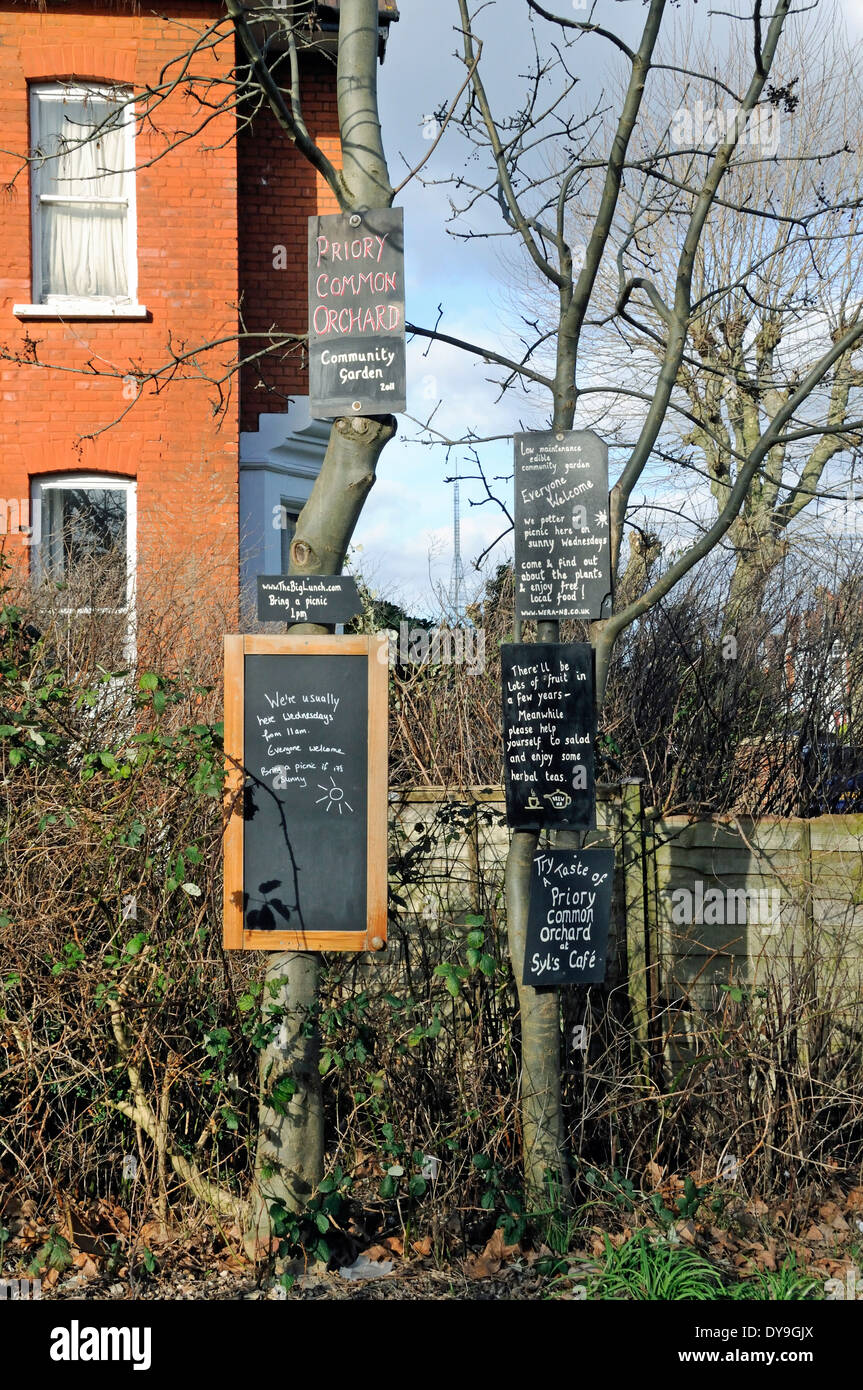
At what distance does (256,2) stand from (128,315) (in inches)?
130

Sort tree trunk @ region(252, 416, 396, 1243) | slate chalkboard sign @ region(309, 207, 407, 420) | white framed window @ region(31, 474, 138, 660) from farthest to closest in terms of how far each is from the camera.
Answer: white framed window @ region(31, 474, 138, 660) → slate chalkboard sign @ region(309, 207, 407, 420) → tree trunk @ region(252, 416, 396, 1243)

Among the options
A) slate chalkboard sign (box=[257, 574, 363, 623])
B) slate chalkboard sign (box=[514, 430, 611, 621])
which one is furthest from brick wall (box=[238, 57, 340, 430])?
slate chalkboard sign (box=[257, 574, 363, 623])

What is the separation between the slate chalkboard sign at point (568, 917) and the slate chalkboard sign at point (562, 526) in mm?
961

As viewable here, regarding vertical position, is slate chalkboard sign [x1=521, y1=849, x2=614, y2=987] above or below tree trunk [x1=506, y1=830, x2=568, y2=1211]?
above

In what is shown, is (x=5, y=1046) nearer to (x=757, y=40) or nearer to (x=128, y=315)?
(x=757, y=40)

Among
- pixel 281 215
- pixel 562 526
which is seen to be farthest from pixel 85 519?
pixel 562 526

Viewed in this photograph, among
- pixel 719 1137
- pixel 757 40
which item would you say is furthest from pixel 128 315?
pixel 719 1137

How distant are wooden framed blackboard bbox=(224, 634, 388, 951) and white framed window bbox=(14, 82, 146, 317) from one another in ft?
25.8

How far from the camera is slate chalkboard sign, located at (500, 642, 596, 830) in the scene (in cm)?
473

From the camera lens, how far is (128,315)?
11.4m

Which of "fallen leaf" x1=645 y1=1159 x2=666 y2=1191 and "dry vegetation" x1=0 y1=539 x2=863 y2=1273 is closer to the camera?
"dry vegetation" x1=0 y1=539 x2=863 y2=1273
